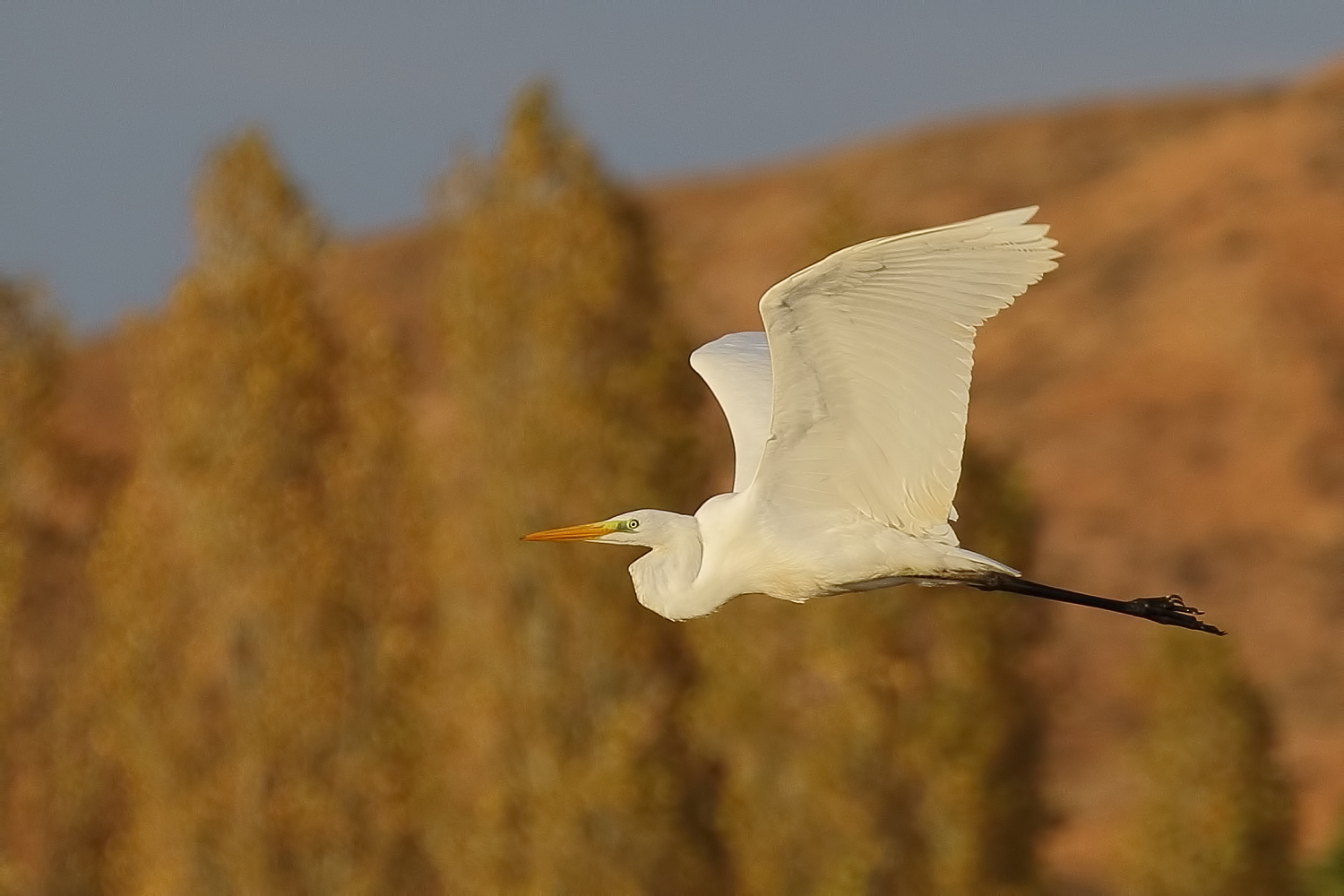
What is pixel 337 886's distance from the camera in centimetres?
1512

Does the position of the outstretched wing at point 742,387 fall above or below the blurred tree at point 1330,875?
above

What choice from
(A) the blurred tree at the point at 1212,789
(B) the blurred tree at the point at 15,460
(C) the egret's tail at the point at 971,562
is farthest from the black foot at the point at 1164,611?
(B) the blurred tree at the point at 15,460

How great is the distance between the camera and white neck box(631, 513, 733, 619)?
6777mm

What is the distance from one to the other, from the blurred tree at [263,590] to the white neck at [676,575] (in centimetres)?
865

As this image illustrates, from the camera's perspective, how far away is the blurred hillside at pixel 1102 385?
57.1ft

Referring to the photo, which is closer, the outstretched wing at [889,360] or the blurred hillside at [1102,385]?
the outstretched wing at [889,360]

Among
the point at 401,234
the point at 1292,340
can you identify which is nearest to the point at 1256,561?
the point at 1292,340

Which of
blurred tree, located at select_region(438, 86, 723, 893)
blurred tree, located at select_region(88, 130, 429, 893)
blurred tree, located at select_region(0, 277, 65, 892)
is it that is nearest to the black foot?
blurred tree, located at select_region(438, 86, 723, 893)

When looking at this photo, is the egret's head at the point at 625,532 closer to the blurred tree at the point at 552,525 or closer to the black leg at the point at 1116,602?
the black leg at the point at 1116,602

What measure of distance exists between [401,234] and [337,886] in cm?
4784

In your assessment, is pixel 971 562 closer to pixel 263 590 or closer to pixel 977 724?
pixel 263 590

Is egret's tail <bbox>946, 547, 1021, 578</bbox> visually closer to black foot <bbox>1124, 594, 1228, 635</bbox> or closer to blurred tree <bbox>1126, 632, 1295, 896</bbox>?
black foot <bbox>1124, 594, 1228, 635</bbox>

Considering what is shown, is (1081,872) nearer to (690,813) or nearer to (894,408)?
(690,813)

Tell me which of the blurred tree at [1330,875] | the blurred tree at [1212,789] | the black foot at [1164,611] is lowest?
the blurred tree at [1330,875]
